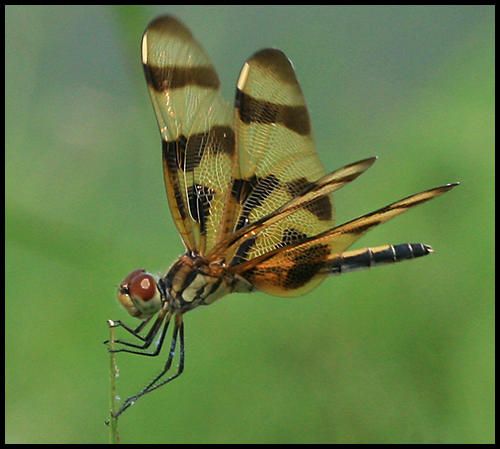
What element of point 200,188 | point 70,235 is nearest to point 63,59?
point 70,235

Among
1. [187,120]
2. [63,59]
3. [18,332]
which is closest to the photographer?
[187,120]

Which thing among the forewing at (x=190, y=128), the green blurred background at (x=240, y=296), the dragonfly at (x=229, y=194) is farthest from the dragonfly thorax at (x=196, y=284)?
the green blurred background at (x=240, y=296)

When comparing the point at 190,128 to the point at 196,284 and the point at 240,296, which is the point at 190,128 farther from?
the point at 240,296

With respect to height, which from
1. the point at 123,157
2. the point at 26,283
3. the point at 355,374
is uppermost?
the point at 123,157

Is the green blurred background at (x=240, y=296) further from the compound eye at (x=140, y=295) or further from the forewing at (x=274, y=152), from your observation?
the forewing at (x=274, y=152)

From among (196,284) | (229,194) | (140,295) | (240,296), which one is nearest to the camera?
(140,295)

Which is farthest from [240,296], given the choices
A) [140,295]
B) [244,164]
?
[140,295]

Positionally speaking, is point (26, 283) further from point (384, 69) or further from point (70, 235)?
point (384, 69)
